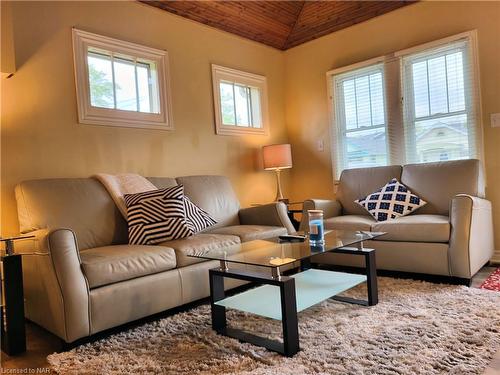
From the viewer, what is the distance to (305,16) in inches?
165

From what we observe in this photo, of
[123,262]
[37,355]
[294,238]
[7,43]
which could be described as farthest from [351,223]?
[7,43]

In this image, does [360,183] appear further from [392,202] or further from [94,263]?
[94,263]

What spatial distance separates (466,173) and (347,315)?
173 centimetres

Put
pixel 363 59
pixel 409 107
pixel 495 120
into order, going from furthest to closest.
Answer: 1. pixel 363 59
2. pixel 409 107
3. pixel 495 120

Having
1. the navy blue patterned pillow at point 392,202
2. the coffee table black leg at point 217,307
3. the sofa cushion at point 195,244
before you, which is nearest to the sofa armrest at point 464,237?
the navy blue patterned pillow at point 392,202

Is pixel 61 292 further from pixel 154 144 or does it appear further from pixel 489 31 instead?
pixel 489 31

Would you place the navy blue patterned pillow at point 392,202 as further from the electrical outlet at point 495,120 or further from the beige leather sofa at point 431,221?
the electrical outlet at point 495,120

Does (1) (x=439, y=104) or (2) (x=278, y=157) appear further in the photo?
(2) (x=278, y=157)

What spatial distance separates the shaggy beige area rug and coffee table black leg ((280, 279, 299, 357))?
45mm

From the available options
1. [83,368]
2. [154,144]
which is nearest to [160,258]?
[83,368]

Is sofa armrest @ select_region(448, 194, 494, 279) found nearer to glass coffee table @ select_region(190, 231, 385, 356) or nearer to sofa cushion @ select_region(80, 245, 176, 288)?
glass coffee table @ select_region(190, 231, 385, 356)

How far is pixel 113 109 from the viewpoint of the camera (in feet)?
10.2

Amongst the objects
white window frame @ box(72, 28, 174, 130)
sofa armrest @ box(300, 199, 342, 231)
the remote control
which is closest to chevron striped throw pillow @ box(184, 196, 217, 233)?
the remote control

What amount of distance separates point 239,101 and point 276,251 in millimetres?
2515
